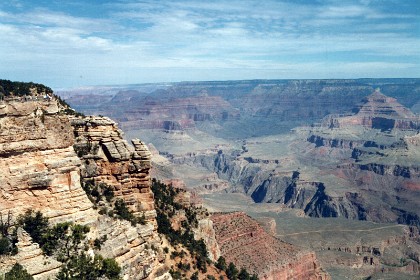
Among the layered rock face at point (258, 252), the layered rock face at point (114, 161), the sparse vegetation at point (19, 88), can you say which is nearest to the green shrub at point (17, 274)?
the layered rock face at point (114, 161)

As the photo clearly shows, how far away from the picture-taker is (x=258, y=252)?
7350cm

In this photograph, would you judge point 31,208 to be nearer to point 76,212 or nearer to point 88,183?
point 76,212

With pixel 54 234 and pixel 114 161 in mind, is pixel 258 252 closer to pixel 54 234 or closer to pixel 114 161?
pixel 114 161

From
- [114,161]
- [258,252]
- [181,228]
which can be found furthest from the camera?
[258,252]

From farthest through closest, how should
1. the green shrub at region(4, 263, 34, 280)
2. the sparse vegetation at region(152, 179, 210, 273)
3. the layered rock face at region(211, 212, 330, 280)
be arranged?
the layered rock face at region(211, 212, 330, 280) < the sparse vegetation at region(152, 179, 210, 273) < the green shrub at region(4, 263, 34, 280)

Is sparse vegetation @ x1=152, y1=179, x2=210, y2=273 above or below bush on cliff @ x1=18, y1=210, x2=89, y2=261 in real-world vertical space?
below

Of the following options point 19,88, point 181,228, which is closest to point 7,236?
point 19,88

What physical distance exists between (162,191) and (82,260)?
24.2 m

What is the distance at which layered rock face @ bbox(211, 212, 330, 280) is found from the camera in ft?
228

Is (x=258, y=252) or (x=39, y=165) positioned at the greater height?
(x=39, y=165)

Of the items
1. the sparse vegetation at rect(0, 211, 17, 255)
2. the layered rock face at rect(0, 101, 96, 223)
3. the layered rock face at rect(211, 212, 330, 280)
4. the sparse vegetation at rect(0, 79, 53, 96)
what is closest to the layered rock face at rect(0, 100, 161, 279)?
the layered rock face at rect(0, 101, 96, 223)

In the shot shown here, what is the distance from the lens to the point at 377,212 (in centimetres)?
19038

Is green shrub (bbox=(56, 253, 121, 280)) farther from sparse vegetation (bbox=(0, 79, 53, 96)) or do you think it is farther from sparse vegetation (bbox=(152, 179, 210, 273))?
sparse vegetation (bbox=(0, 79, 53, 96))

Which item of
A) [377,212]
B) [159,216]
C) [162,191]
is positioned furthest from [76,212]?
[377,212]
